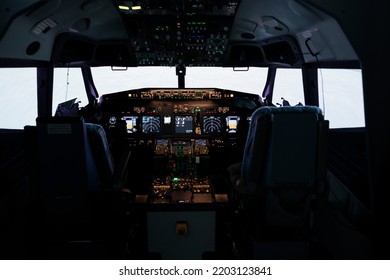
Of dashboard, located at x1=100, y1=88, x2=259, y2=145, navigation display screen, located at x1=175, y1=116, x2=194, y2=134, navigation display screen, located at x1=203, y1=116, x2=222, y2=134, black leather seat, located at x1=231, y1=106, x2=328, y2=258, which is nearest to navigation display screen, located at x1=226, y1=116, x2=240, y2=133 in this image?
dashboard, located at x1=100, y1=88, x2=259, y2=145

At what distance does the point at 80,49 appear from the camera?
4383 mm

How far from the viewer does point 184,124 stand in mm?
4352

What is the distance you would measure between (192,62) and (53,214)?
2986 mm

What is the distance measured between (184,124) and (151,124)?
0.45 meters

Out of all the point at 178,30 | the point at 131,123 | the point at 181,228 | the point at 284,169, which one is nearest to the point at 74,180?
the point at 181,228

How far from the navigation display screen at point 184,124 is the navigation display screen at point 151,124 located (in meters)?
0.25

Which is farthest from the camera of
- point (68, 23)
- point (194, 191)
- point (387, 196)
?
point (68, 23)

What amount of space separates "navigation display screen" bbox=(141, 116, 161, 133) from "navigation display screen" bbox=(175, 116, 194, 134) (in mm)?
254

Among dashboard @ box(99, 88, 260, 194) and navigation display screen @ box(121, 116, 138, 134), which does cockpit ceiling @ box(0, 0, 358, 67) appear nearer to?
dashboard @ box(99, 88, 260, 194)

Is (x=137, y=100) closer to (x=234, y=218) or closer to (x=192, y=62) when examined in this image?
(x=192, y=62)

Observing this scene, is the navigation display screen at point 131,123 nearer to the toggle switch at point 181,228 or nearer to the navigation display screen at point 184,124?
the navigation display screen at point 184,124

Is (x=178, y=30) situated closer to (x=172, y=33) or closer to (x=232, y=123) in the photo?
(x=172, y=33)

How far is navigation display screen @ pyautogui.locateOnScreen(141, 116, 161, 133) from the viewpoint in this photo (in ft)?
14.3

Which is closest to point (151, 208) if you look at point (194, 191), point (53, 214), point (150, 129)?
point (194, 191)
